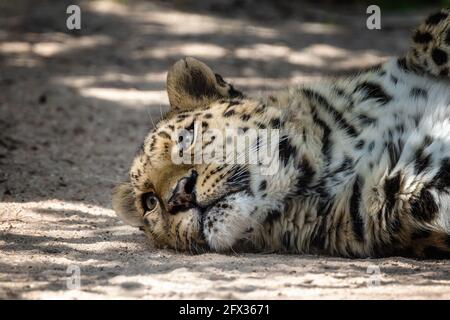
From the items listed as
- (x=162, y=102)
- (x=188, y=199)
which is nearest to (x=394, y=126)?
(x=188, y=199)

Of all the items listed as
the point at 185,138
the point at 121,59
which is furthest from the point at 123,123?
the point at 185,138

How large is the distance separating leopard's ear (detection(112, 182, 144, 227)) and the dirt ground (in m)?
0.19

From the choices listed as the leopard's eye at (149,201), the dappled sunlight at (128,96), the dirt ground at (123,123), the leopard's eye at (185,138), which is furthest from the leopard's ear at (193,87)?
the dappled sunlight at (128,96)

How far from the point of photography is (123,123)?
11.2 m

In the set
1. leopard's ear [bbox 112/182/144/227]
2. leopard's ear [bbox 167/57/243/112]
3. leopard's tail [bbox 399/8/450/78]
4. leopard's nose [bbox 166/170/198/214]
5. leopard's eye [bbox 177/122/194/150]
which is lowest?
leopard's ear [bbox 112/182/144/227]

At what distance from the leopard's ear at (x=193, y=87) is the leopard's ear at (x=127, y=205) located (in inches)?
32.0

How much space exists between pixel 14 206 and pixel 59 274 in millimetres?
2390

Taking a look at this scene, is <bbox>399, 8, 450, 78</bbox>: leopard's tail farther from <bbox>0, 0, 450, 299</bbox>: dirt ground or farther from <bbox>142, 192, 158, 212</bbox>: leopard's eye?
<bbox>142, 192, 158, 212</bbox>: leopard's eye

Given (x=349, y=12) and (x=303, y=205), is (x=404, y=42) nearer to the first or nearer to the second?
(x=349, y=12)

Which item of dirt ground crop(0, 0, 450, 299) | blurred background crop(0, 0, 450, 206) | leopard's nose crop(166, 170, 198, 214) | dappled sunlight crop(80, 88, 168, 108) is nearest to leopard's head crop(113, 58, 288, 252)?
leopard's nose crop(166, 170, 198, 214)

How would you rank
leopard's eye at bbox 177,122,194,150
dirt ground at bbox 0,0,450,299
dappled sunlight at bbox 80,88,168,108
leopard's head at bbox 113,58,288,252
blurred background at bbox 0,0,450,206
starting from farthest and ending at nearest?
dappled sunlight at bbox 80,88,168,108 < blurred background at bbox 0,0,450,206 < leopard's eye at bbox 177,122,194,150 < leopard's head at bbox 113,58,288,252 < dirt ground at bbox 0,0,450,299

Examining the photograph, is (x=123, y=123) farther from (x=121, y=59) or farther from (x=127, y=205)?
(x=127, y=205)

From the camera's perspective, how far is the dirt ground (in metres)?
5.55

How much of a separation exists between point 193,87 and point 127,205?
114 centimetres
